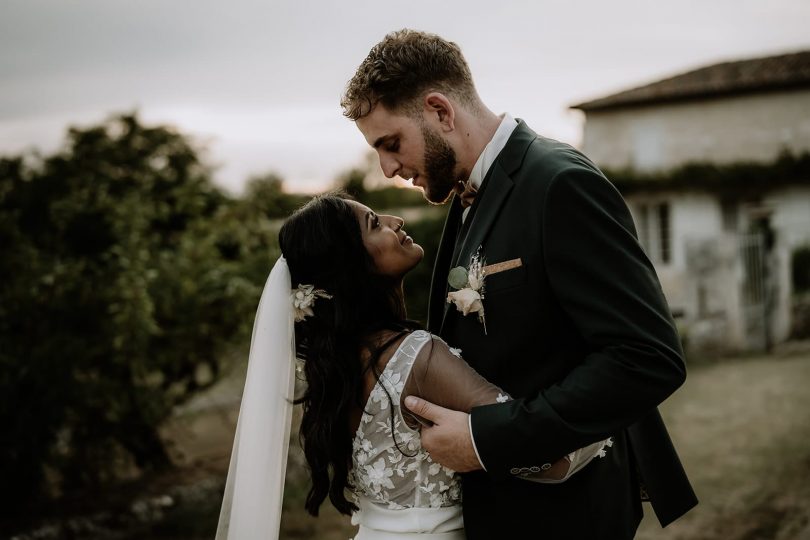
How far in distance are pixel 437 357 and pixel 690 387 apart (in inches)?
379

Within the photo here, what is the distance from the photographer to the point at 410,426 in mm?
A: 2289

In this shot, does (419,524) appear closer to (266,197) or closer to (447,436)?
(447,436)

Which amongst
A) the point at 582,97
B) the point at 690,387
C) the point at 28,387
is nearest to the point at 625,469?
the point at 28,387

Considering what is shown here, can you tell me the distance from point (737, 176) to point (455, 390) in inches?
804

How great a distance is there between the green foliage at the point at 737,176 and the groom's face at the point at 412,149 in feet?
60.7

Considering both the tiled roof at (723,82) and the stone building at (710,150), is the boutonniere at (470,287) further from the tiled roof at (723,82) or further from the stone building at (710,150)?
the tiled roof at (723,82)

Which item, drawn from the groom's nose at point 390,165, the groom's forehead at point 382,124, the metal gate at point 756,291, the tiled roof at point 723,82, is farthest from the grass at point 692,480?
the tiled roof at point 723,82

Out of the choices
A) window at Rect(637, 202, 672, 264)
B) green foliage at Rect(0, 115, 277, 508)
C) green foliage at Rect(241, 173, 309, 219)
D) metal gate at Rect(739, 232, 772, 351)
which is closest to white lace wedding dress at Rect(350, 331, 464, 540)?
green foliage at Rect(0, 115, 277, 508)

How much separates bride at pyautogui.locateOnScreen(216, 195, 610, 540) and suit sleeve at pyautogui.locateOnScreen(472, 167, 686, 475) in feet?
1.10

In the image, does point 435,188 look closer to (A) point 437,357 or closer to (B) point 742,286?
(A) point 437,357

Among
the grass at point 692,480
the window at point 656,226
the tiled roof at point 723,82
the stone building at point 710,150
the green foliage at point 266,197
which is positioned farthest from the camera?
the tiled roof at point 723,82

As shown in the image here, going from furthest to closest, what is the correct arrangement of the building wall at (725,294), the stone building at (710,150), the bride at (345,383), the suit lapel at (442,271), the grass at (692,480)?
1. the stone building at (710,150)
2. the building wall at (725,294)
3. the grass at (692,480)
4. the suit lapel at (442,271)
5. the bride at (345,383)

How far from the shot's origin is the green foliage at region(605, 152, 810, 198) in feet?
66.2

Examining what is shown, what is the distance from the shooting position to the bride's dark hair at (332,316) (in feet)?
8.03
